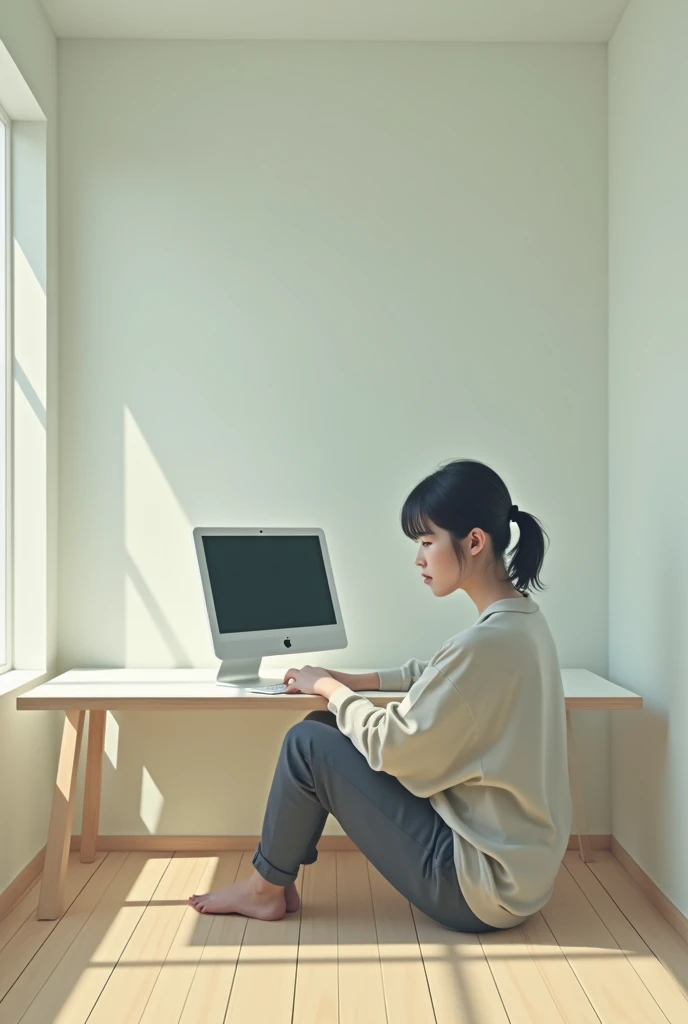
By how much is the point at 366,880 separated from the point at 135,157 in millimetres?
2304

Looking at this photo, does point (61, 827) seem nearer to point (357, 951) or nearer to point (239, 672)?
point (239, 672)

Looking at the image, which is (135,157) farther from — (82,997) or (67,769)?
(82,997)

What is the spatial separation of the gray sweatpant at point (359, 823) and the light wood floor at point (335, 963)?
5.4 inches

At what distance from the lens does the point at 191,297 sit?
120 inches

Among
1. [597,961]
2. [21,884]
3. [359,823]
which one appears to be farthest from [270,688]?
[597,961]

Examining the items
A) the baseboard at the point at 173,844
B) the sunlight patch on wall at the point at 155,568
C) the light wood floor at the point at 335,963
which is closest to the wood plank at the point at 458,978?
the light wood floor at the point at 335,963

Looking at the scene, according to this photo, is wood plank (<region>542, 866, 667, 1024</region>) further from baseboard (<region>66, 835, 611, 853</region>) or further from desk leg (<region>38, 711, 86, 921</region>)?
desk leg (<region>38, 711, 86, 921</region>)

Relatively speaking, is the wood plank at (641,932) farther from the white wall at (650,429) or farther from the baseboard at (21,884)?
the baseboard at (21,884)

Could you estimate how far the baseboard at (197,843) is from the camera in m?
2.97

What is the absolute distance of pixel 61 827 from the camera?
2438mm

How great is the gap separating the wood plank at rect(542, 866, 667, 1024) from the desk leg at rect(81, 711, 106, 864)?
4.41 ft

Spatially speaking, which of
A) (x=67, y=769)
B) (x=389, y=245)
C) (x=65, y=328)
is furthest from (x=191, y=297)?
(x=67, y=769)

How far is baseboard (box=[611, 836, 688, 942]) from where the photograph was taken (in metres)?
2.30

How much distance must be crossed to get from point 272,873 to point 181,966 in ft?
0.98
